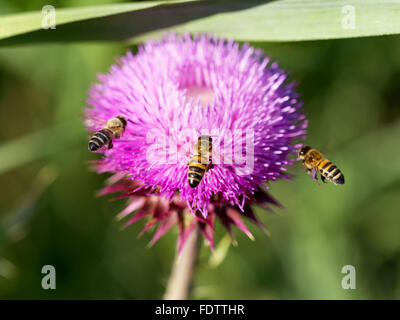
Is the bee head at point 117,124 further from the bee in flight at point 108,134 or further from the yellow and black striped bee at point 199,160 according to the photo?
the yellow and black striped bee at point 199,160

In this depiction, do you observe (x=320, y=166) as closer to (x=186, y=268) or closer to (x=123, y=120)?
(x=186, y=268)

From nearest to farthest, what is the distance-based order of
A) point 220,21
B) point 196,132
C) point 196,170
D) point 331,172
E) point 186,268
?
point 196,170
point 196,132
point 331,172
point 220,21
point 186,268

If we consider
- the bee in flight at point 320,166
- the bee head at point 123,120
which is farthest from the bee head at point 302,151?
the bee head at point 123,120

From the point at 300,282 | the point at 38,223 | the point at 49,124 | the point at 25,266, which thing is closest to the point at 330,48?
the point at 300,282

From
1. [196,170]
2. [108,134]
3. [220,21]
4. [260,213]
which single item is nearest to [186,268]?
[196,170]

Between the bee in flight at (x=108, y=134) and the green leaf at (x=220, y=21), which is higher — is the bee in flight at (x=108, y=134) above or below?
below
